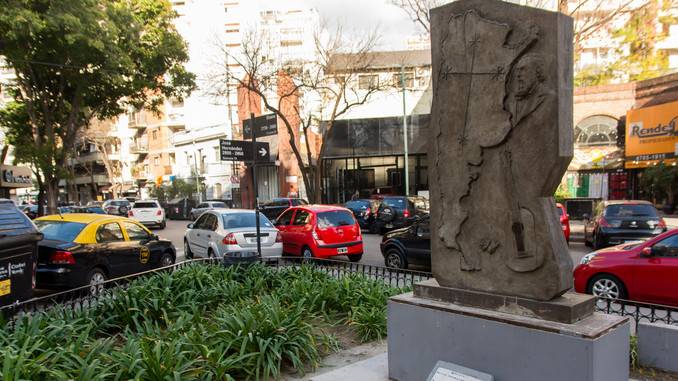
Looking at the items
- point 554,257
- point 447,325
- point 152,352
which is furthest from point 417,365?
point 152,352

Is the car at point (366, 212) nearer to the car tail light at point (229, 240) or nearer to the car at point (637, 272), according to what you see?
the car tail light at point (229, 240)

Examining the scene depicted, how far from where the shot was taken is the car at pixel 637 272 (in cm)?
734

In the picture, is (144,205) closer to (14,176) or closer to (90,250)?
(14,176)

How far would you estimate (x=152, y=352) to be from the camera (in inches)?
161

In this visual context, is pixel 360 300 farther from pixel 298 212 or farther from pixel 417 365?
pixel 298 212

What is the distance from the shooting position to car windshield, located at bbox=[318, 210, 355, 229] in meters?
12.9

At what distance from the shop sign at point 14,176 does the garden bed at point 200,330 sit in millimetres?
27666

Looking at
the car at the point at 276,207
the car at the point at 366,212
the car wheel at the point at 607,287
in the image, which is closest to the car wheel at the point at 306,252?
the car wheel at the point at 607,287

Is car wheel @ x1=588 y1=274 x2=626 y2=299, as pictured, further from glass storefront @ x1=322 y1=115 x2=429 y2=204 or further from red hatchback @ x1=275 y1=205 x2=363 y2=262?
glass storefront @ x1=322 y1=115 x2=429 y2=204

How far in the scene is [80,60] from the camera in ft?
61.6

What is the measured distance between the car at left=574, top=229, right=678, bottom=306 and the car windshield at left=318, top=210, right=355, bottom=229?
6.33 meters

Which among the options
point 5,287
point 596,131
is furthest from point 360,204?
point 596,131

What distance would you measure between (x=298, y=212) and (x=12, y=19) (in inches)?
401

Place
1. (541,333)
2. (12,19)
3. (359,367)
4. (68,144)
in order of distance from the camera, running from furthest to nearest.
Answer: (68,144) < (12,19) < (359,367) < (541,333)
